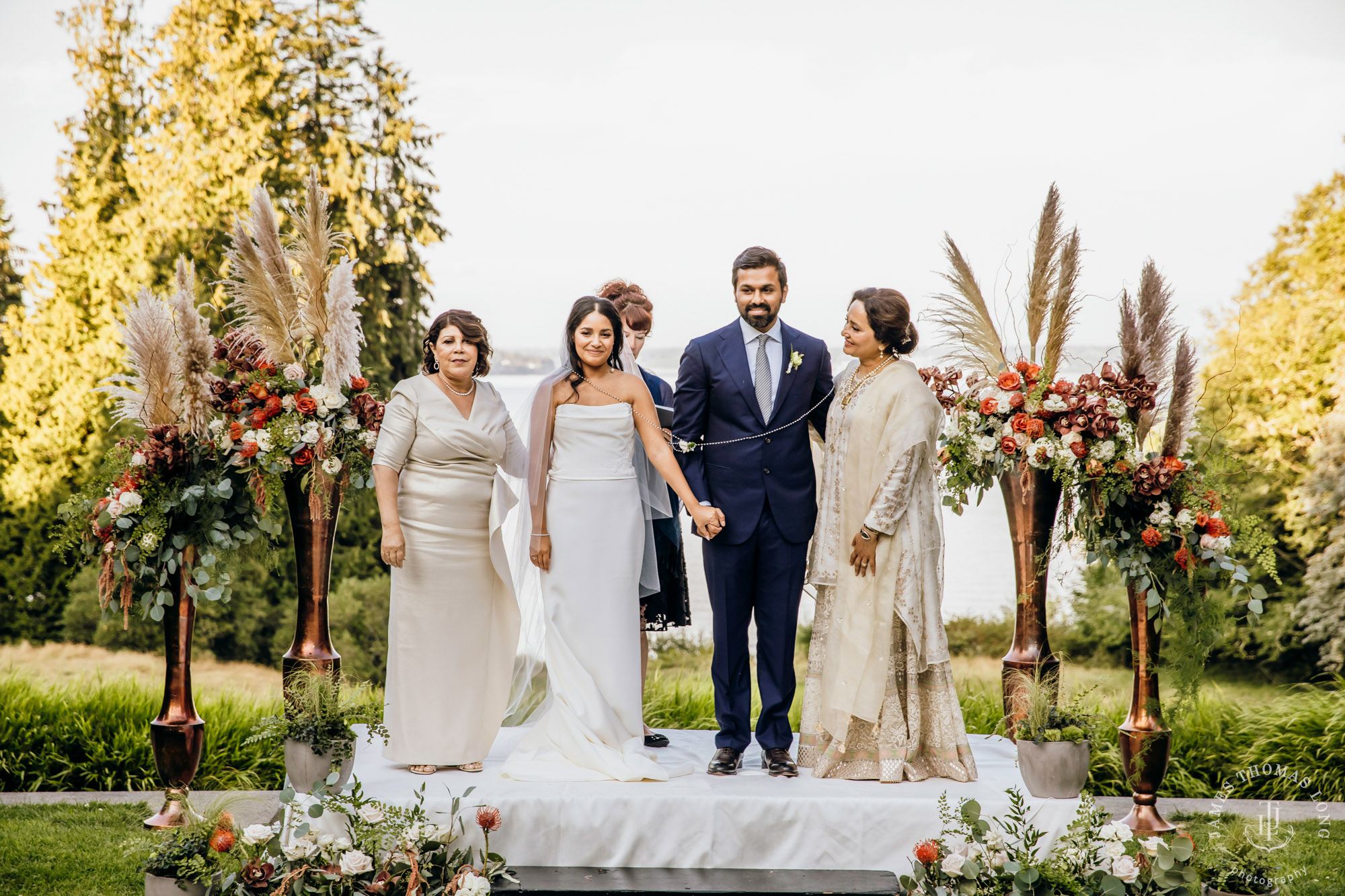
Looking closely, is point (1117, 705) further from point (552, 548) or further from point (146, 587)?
point (146, 587)

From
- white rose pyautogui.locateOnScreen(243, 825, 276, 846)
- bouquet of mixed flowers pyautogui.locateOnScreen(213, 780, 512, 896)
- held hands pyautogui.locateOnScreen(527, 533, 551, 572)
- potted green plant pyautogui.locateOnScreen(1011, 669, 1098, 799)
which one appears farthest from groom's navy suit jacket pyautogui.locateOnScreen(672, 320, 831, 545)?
white rose pyautogui.locateOnScreen(243, 825, 276, 846)

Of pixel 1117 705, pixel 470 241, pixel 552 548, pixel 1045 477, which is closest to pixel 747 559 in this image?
pixel 552 548

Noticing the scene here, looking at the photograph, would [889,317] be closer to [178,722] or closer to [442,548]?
[442,548]

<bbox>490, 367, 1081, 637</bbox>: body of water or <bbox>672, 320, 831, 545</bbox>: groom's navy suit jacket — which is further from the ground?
<bbox>672, 320, 831, 545</bbox>: groom's navy suit jacket

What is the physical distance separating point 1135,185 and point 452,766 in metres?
6.95

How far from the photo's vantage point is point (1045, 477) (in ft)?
16.5

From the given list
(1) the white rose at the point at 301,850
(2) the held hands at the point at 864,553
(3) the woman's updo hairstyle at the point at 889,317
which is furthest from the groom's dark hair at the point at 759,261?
(1) the white rose at the point at 301,850

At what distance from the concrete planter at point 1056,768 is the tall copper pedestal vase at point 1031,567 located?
808mm

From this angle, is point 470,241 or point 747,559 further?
point 470,241

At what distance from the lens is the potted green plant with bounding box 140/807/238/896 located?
11.6 feet

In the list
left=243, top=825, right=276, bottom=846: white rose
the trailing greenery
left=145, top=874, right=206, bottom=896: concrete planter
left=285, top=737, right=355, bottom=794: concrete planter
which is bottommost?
left=145, top=874, right=206, bottom=896: concrete planter

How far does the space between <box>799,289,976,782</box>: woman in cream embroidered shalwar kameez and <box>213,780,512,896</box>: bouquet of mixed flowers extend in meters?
1.48

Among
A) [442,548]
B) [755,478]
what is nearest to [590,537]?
[442,548]

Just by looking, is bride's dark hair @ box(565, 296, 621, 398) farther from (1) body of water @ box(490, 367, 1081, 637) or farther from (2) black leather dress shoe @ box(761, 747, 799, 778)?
(1) body of water @ box(490, 367, 1081, 637)
